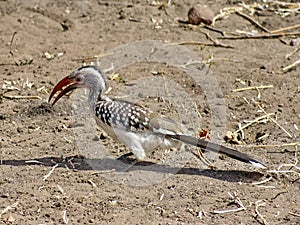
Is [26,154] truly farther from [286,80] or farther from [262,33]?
[262,33]

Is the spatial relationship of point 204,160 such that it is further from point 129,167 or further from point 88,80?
point 88,80

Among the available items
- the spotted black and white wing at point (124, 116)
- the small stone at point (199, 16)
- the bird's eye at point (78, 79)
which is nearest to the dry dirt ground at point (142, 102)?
the small stone at point (199, 16)

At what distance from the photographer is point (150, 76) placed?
25.1ft

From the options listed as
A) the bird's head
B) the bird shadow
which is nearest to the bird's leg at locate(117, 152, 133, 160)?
the bird shadow

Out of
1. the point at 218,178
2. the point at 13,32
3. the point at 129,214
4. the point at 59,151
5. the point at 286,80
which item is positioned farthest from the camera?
the point at 13,32

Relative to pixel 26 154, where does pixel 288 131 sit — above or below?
above

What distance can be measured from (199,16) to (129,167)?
3.40 m

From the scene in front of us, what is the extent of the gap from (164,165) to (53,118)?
132 cm

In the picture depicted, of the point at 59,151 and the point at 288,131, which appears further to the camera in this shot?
the point at 288,131

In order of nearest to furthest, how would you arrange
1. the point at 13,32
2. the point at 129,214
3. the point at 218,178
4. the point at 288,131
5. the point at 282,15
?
the point at 129,214
the point at 218,178
the point at 288,131
the point at 13,32
the point at 282,15

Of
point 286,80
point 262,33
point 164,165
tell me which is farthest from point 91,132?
point 262,33

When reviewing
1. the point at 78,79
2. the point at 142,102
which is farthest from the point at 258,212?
the point at 142,102

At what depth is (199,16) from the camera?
885 centimetres

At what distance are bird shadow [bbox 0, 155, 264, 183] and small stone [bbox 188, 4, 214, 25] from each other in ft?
10.7
